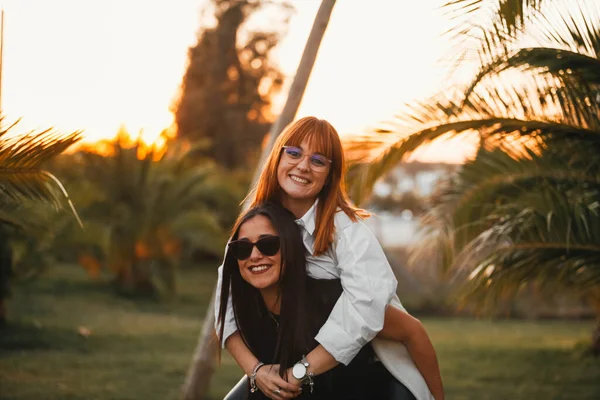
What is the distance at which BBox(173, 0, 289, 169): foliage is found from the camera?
96.9ft

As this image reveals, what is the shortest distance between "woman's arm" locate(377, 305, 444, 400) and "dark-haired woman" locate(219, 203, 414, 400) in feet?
0.45

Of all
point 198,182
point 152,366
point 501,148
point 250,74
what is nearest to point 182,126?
point 250,74

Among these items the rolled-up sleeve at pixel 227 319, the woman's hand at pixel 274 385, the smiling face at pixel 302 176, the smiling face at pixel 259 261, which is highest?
the smiling face at pixel 302 176

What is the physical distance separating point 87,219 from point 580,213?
11.5 metres

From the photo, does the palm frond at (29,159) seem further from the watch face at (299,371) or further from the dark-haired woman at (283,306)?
the watch face at (299,371)

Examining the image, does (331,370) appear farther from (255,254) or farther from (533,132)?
(533,132)

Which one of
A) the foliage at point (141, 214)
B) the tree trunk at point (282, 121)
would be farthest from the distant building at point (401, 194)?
the tree trunk at point (282, 121)

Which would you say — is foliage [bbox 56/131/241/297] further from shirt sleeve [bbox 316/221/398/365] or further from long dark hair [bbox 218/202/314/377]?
shirt sleeve [bbox 316/221/398/365]

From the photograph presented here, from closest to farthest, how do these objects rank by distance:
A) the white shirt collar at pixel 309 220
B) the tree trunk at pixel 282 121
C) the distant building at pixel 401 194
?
Result: the white shirt collar at pixel 309 220 → the tree trunk at pixel 282 121 → the distant building at pixel 401 194

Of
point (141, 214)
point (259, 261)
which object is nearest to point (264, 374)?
point (259, 261)

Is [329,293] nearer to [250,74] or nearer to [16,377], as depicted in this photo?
[16,377]

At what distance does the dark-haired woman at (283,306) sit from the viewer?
322cm

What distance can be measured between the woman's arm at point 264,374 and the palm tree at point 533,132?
99.8 inches

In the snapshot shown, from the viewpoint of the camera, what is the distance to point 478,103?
568 centimetres
